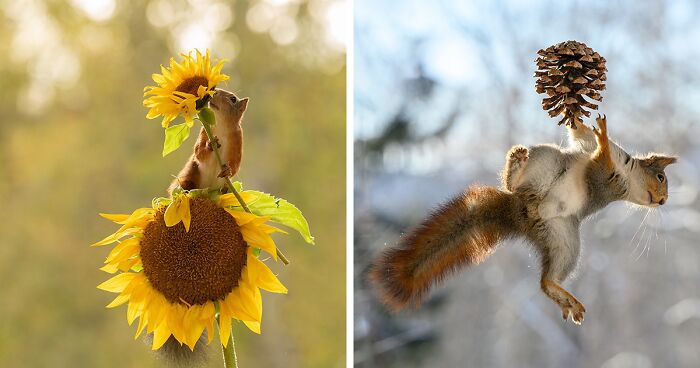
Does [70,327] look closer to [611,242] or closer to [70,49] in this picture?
[70,49]

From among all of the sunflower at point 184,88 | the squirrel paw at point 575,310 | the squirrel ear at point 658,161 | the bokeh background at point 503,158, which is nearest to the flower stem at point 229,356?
the sunflower at point 184,88

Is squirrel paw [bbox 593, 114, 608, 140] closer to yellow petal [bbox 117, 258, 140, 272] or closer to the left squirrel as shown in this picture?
the left squirrel

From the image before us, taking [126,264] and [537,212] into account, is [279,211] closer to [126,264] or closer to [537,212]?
[126,264]

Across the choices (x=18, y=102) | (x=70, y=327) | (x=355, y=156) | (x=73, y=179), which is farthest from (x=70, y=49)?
(x=355, y=156)

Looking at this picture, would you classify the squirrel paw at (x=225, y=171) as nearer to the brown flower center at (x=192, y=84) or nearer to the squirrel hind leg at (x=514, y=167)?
the brown flower center at (x=192, y=84)

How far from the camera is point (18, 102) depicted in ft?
10.3

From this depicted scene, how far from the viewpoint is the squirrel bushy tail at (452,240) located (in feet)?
2.67

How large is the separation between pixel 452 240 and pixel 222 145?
254 millimetres

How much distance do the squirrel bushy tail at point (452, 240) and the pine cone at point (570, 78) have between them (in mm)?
106

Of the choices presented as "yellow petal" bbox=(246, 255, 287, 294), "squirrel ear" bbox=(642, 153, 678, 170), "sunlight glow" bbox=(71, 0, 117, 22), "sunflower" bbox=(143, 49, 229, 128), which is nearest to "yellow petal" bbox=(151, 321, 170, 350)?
"yellow petal" bbox=(246, 255, 287, 294)

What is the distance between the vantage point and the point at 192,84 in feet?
2.61

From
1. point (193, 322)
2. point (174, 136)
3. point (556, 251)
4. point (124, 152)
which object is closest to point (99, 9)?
point (124, 152)

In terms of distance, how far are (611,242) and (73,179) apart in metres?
2.07

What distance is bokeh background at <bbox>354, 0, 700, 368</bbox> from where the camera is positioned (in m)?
1.82
